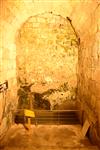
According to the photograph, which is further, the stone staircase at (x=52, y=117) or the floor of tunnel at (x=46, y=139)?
the stone staircase at (x=52, y=117)

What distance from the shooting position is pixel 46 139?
400 cm

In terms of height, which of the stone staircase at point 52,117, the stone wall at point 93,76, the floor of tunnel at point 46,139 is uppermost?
the stone wall at point 93,76

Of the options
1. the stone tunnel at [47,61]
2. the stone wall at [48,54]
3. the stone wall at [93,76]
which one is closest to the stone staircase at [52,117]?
the stone tunnel at [47,61]

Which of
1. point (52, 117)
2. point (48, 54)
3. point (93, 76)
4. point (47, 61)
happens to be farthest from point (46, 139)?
point (48, 54)

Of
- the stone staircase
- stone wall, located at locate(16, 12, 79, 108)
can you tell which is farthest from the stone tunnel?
the stone staircase

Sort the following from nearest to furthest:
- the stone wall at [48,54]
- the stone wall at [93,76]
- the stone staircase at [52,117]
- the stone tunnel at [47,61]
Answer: the stone wall at [93,76] < the stone tunnel at [47,61] < the stone staircase at [52,117] < the stone wall at [48,54]

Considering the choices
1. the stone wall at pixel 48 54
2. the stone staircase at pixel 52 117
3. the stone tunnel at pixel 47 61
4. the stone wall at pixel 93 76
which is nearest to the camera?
the stone wall at pixel 93 76

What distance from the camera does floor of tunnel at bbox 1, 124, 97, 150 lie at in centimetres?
362

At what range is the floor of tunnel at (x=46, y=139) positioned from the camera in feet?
11.9

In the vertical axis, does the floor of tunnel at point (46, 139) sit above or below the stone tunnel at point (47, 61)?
below

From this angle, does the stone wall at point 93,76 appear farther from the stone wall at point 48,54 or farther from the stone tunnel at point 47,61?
the stone wall at point 48,54

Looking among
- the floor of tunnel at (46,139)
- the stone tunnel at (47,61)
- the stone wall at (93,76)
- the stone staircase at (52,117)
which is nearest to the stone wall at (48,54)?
the stone tunnel at (47,61)

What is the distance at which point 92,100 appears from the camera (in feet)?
13.0

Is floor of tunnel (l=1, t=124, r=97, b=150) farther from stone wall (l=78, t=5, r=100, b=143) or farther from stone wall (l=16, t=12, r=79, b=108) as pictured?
stone wall (l=16, t=12, r=79, b=108)
